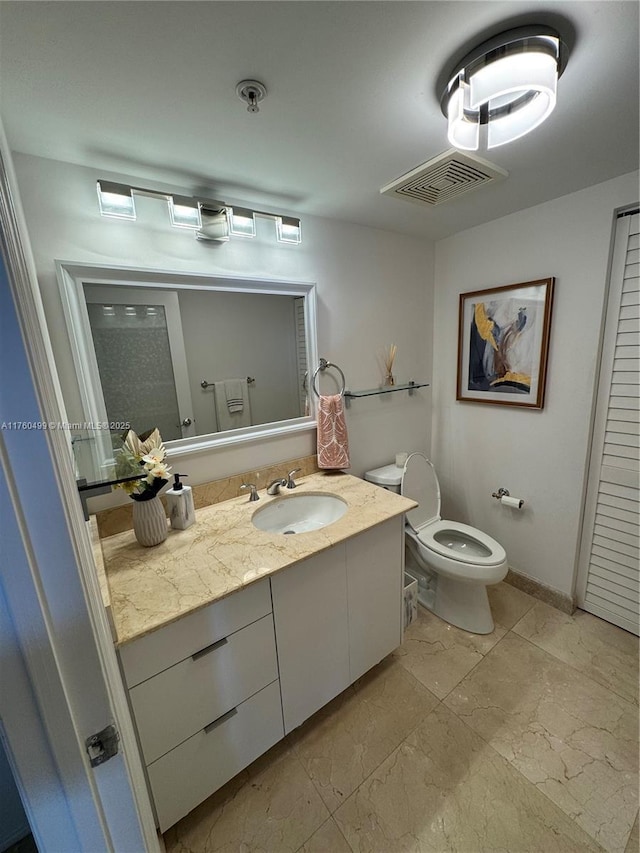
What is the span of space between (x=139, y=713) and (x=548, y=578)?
83.5 inches

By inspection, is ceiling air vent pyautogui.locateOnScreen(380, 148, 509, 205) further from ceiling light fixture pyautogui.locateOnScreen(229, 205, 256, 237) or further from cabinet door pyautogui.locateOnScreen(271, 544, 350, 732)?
cabinet door pyautogui.locateOnScreen(271, 544, 350, 732)

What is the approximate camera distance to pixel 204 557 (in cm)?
114

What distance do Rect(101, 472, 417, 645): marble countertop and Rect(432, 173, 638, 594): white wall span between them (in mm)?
972

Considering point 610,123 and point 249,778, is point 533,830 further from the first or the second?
point 610,123

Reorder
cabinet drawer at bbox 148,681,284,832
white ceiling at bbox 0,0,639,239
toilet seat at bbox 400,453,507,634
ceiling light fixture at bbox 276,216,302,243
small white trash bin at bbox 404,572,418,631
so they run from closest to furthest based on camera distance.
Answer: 1. white ceiling at bbox 0,0,639,239
2. cabinet drawer at bbox 148,681,284,832
3. ceiling light fixture at bbox 276,216,302,243
4. toilet seat at bbox 400,453,507,634
5. small white trash bin at bbox 404,572,418,631

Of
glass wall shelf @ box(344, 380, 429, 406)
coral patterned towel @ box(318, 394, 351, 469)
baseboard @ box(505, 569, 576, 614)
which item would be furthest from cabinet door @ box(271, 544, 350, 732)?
baseboard @ box(505, 569, 576, 614)

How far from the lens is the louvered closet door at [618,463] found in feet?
4.98

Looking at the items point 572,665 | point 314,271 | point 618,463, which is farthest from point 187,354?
point 572,665

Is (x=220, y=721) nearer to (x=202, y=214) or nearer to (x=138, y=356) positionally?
(x=138, y=356)

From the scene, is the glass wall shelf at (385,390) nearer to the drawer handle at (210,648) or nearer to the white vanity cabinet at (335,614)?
the white vanity cabinet at (335,614)

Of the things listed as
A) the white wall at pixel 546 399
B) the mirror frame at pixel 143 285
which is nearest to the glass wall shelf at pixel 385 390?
the white wall at pixel 546 399

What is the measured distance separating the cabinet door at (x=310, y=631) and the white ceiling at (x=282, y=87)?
1.38 metres

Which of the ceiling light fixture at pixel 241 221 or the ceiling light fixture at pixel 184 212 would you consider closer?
the ceiling light fixture at pixel 184 212

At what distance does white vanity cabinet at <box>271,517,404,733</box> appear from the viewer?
3.84 ft
